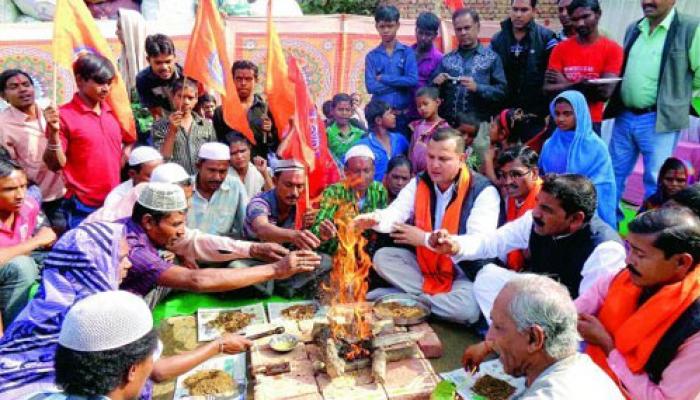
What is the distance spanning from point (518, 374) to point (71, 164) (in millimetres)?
5454

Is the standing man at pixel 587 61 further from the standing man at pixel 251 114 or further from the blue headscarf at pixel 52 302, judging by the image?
the blue headscarf at pixel 52 302

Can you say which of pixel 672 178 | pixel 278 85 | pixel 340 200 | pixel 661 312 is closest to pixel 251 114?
pixel 278 85

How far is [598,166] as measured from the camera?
6043 mm

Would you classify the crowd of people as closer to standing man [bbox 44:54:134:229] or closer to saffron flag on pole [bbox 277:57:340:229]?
standing man [bbox 44:54:134:229]

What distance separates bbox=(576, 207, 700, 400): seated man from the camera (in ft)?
10.5

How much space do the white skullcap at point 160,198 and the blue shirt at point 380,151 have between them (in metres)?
3.59

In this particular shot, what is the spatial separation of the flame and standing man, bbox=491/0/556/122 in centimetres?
306

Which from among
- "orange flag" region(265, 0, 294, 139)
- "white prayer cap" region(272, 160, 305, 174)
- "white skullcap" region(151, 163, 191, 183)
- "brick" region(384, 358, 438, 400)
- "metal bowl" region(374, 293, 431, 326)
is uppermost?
"orange flag" region(265, 0, 294, 139)

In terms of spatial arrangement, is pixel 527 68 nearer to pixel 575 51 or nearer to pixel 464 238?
pixel 575 51

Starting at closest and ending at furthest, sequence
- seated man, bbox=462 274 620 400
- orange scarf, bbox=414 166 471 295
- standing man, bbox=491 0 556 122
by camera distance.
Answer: seated man, bbox=462 274 620 400 → orange scarf, bbox=414 166 471 295 → standing man, bbox=491 0 556 122

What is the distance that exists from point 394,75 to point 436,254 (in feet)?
10.7

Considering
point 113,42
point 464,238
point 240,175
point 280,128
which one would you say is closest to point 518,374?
point 464,238

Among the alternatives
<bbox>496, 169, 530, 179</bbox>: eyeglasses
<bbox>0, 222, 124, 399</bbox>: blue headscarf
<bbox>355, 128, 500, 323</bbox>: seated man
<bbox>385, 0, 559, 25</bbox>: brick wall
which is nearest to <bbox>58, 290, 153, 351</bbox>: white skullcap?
<bbox>0, 222, 124, 399</bbox>: blue headscarf

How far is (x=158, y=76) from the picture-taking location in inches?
277
